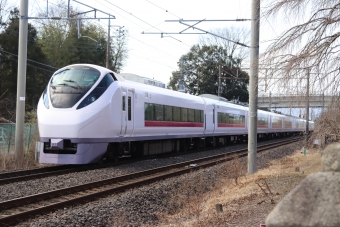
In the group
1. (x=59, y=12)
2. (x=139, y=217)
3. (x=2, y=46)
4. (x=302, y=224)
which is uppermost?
(x=59, y=12)

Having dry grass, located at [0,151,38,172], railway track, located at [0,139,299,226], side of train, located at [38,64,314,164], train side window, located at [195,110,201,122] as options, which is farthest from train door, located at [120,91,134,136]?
train side window, located at [195,110,201,122]

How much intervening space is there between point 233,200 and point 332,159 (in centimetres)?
568

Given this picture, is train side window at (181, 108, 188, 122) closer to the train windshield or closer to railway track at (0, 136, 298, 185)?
railway track at (0, 136, 298, 185)

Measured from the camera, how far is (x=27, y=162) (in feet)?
52.6

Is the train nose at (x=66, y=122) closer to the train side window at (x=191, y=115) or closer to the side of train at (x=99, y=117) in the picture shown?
the side of train at (x=99, y=117)

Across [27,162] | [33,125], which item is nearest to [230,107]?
[33,125]

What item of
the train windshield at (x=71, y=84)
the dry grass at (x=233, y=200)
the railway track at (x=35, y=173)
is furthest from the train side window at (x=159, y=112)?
the dry grass at (x=233, y=200)

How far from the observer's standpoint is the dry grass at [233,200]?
746cm

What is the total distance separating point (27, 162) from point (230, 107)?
63.0ft

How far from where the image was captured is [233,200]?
969 centimetres

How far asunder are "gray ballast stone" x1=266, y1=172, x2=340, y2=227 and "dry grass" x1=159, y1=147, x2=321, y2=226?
2.98 m

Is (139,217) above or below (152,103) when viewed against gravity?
below

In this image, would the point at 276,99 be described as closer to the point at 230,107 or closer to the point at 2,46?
the point at 230,107

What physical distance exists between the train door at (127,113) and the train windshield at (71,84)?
150cm
